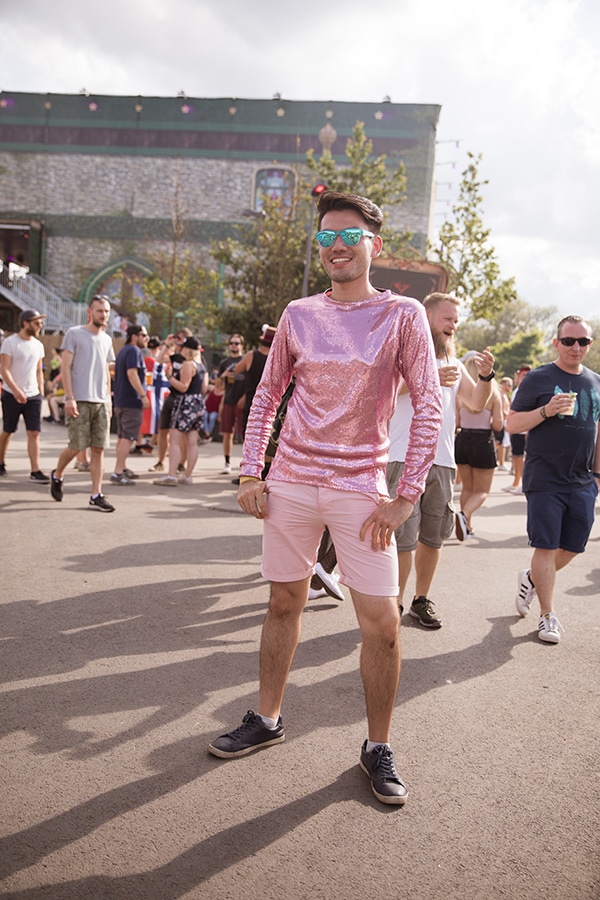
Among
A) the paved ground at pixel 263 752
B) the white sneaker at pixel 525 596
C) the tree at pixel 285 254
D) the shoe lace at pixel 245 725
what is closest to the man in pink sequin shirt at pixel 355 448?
the paved ground at pixel 263 752

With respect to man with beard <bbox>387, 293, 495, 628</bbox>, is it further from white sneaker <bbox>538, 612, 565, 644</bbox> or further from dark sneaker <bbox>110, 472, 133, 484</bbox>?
dark sneaker <bbox>110, 472, 133, 484</bbox>

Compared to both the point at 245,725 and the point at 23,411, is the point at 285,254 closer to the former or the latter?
the point at 23,411

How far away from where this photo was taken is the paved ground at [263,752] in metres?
2.37

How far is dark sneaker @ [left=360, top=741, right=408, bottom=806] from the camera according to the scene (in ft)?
9.14

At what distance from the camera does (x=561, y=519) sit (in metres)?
5.05

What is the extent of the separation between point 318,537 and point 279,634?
416 mm

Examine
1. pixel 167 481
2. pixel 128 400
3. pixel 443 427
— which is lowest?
pixel 167 481

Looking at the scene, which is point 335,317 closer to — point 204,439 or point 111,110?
point 204,439

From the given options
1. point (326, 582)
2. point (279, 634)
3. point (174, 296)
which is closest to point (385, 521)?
point (279, 634)

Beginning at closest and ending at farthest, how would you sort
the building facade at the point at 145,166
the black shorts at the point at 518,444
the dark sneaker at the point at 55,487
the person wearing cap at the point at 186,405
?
the dark sneaker at the point at 55,487 < the person wearing cap at the point at 186,405 < the black shorts at the point at 518,444 < the building facade at the point at 145,166

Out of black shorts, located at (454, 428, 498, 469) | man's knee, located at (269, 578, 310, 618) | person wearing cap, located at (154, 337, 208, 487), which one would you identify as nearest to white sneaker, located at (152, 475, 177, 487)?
person wearing cap, located at (154, 337, 208, 487)

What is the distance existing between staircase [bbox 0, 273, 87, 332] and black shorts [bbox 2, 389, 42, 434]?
26.2m

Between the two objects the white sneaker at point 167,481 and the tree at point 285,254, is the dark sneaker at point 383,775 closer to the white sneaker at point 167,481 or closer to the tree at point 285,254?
the white sneaker at point 167,481

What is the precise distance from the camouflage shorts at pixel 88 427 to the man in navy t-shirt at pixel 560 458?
4557 millimetres
